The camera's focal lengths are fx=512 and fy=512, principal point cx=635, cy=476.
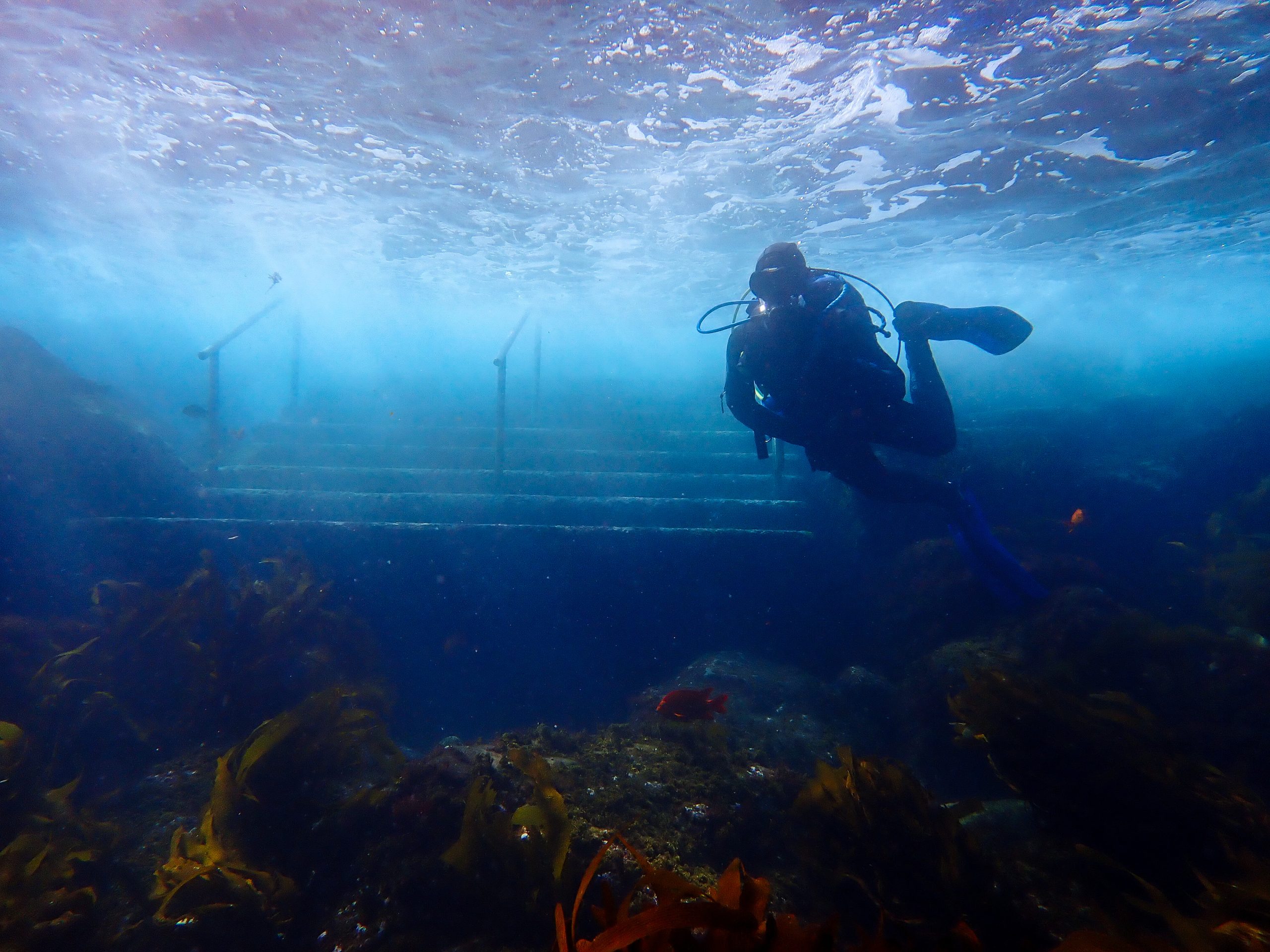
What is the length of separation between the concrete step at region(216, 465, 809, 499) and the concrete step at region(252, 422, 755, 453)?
10.6ft

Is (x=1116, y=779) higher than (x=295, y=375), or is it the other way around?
(x=295, y=375)

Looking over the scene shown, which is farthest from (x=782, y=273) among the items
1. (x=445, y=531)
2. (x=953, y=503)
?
(x=445, y=531)

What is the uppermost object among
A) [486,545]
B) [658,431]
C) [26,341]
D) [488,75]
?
[488,75]

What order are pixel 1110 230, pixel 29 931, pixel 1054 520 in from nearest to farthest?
pixel 29 931 < pixel 1054 520 < pixel 1110 230

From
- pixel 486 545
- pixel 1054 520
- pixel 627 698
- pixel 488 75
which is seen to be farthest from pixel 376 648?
pixel 1054 520

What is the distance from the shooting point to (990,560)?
633cm

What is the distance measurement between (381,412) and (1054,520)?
824 inches

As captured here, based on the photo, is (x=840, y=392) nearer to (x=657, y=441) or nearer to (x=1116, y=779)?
(x=1116, y=779)

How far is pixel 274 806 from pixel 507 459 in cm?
1079

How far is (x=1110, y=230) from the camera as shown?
19156mm

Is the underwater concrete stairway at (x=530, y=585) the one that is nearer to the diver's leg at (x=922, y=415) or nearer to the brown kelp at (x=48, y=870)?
the diver's leg at (x=922, y=415)

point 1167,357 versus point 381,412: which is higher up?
point 1167,357

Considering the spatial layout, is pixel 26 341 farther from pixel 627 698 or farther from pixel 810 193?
pixel 810 193

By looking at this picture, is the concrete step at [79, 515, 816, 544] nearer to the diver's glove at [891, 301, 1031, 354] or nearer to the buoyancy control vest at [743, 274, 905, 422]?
the buoyancy control vest at [743, 274, 905, 422]
